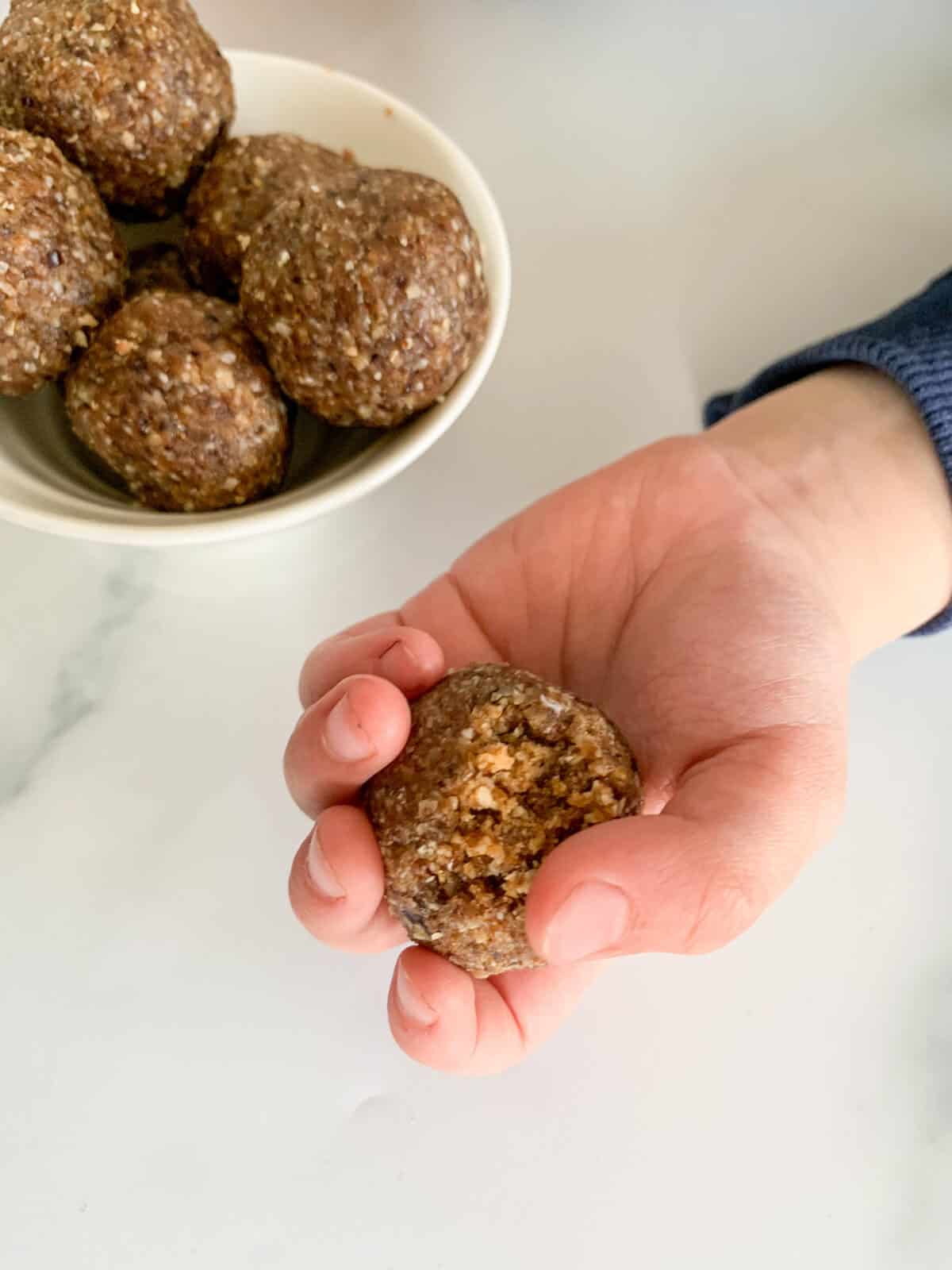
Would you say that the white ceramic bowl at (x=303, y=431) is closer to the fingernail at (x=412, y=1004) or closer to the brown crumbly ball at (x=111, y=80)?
the brown crumbly ball at (x=111, y=80)

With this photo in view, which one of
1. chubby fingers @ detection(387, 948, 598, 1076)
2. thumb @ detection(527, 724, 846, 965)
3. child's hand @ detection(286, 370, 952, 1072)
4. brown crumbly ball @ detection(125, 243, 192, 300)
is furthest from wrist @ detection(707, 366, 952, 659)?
brown crumbly ball @ detection(125, 243, 192, 300)

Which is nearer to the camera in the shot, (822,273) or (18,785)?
(18,785)

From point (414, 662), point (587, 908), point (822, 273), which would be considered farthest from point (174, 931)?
point (822, 273)

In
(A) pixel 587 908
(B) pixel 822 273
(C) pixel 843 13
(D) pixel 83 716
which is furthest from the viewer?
(C) pixel 843 13

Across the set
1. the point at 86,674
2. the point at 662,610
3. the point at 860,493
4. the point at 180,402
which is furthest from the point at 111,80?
the point at 860,493

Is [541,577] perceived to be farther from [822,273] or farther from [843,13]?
[843,13]

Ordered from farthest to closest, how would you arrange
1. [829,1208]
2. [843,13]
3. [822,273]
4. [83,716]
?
1. [843,13]
2. [822,273]
3. [83,716]
4. [829,1208]

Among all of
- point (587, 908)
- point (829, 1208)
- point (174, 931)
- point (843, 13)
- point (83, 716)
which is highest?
point (843, 13)

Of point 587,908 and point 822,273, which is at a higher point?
point 822,273
